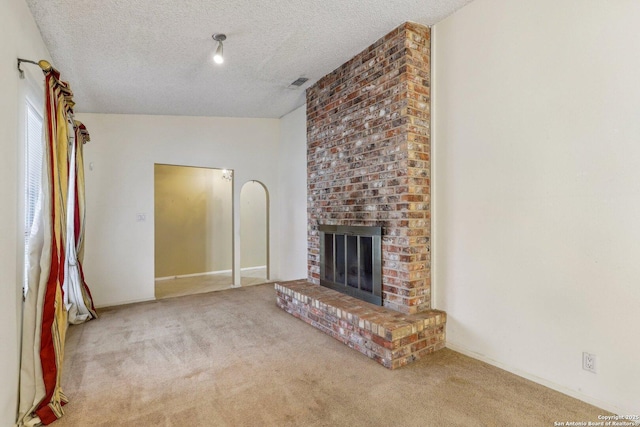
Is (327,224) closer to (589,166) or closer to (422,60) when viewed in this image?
(422,60)

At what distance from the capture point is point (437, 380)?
236 cm

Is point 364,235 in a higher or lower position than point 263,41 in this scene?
lower

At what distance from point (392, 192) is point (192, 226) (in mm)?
4689

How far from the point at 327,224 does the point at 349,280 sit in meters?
0.76

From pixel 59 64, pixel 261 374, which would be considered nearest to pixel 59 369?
pixel 261 374

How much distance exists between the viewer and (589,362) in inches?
81.4

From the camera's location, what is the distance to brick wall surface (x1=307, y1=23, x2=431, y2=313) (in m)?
2.94

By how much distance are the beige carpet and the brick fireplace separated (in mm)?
209

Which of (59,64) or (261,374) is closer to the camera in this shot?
(261,374)

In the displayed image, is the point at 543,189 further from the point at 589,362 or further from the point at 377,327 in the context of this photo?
the point at 377,327

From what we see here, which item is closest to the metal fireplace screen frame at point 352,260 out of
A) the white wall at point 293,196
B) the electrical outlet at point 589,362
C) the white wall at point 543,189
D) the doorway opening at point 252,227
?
the white wall at point 543,189

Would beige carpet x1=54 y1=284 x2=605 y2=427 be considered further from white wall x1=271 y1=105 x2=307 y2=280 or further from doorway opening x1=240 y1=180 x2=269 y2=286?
doorway opening x1=240 y1=180 x2=269 y2=286

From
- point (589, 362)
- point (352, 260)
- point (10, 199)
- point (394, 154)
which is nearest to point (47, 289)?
point (10, 199)

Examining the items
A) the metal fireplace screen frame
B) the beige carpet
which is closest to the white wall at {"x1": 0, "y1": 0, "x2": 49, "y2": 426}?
the beige carpet
